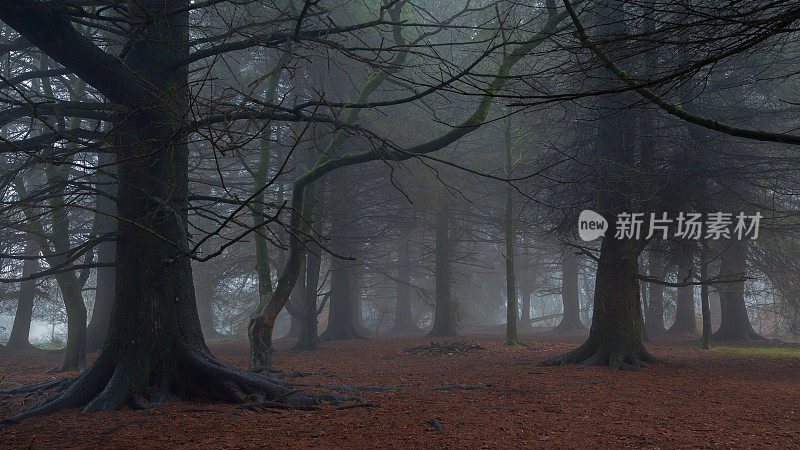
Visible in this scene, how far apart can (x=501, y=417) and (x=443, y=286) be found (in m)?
15.2

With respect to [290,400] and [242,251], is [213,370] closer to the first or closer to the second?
[290,400]

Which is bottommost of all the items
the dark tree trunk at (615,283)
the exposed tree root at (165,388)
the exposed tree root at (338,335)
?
the exposed tree root at (338,335)

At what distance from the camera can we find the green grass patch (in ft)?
43.0

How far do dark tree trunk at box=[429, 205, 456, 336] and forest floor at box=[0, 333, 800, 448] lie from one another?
10386mm

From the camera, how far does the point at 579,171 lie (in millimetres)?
11000

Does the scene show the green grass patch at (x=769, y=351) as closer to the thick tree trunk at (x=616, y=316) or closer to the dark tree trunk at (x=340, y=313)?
the thick tree trunk at (x=616, y=316)

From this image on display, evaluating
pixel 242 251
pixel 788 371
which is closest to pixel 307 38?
pixel 788 371

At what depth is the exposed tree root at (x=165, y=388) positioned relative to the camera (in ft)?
19.6

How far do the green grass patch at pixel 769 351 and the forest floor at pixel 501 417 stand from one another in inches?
132

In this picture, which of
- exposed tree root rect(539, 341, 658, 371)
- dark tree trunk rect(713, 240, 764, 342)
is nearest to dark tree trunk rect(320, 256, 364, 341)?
exposed tree root rect(539, 341, 658, 371)

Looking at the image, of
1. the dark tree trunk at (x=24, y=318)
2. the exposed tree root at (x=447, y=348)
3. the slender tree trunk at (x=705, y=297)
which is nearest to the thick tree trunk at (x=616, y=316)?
the slender tree trunk at (x=705, y=297)

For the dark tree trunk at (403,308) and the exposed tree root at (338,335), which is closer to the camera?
the exposed tree root at (338,335)

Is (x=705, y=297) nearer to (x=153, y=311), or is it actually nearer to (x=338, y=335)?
(x=338, y=335)
